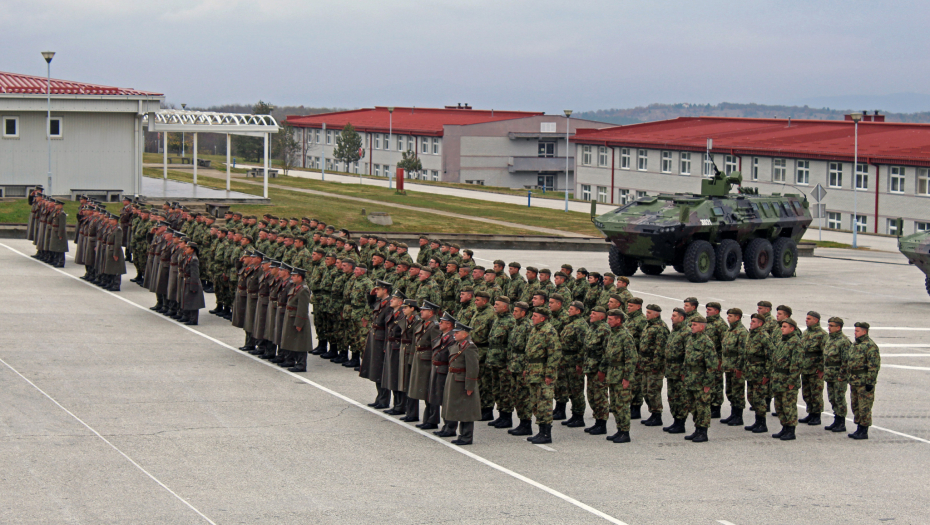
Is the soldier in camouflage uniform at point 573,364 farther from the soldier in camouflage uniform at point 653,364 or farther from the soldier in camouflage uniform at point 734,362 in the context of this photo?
the soldier in camouflage uniform at point 734,362

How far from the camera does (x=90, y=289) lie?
2162 centimetres

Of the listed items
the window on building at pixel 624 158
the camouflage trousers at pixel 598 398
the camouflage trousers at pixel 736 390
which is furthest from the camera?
the window on building at pixel 624 158

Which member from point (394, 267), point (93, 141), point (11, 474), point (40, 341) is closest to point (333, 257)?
point (394, 267)

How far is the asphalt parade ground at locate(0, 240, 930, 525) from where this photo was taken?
30.0 feet

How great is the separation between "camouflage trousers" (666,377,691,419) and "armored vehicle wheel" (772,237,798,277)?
1701cm

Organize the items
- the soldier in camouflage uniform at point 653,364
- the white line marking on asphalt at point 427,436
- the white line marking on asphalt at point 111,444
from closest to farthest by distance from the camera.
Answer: the white line marking on asphalt at point 111,444 → the white line marking on asphalt at point 427,436 → the soldier in camouflage uniform at point 653,364

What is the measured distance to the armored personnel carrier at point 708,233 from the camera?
85.1ft

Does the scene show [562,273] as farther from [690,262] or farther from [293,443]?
[690,262]

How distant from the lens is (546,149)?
75312 mm

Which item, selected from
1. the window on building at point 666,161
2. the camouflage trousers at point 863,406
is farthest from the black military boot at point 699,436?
the window on building at point 666,161

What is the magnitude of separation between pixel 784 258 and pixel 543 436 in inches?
728

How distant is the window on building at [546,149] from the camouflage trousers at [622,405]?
64.1 meters

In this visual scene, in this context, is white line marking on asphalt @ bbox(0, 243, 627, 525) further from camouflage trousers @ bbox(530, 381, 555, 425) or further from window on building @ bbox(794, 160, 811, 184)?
window on building @ bbox(794, 160, 811, 184)

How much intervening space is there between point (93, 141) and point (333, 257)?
20.9m
